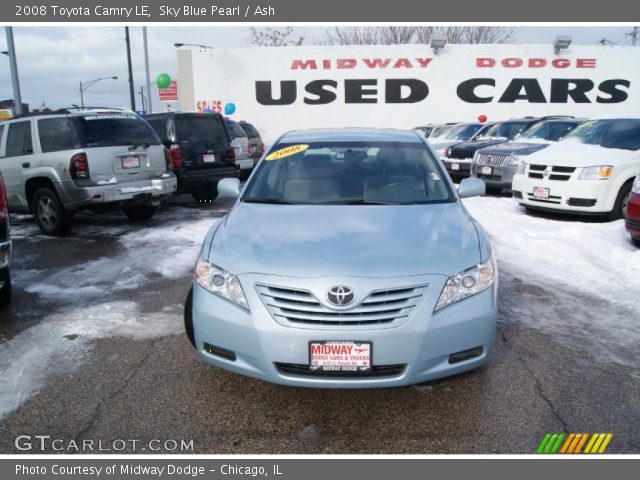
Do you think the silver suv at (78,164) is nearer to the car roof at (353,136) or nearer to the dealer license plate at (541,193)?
the car roof at (353,136)

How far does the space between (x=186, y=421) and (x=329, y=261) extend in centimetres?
125

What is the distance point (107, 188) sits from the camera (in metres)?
7.69

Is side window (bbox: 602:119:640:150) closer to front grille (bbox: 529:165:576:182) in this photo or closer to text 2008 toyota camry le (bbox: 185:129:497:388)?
front grille (bbox: 529:165:576:182)

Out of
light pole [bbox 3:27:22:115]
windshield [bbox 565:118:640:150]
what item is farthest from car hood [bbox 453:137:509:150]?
light pole [bbox 3:27:22:115]

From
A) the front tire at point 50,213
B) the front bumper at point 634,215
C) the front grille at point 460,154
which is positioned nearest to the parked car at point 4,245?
the front tire at point 50,213

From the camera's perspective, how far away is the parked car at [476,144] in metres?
13.5

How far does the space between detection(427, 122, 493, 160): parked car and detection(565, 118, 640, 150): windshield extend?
500cm

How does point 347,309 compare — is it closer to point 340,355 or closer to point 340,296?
point 340,296

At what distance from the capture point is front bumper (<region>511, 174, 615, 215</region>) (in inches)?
329

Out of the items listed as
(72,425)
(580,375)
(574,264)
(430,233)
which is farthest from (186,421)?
(574,264)

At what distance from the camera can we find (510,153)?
37.1 feet

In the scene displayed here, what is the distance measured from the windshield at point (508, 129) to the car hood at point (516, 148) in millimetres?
2513

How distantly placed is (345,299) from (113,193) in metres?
5.96

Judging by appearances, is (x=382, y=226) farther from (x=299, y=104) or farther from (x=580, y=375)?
(x=299, y=104)
